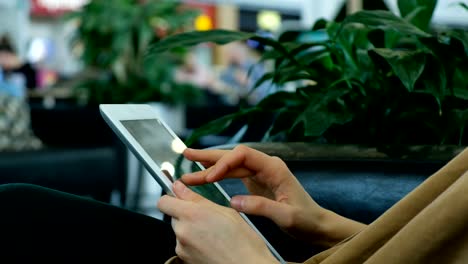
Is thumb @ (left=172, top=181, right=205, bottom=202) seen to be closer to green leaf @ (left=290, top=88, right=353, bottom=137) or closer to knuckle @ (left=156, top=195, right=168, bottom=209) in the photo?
knuckle @ (left=156, top=195, right=168, bottom=209)

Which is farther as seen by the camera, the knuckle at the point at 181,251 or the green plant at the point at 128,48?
the green plant at the point at 128,48

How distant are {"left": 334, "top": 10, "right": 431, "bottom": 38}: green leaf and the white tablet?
408mm

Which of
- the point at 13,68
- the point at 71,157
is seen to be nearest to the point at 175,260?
the point at 71,157

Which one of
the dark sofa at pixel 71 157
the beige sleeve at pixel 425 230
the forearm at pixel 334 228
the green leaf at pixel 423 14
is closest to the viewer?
the beige sleeve at pixel 425 230

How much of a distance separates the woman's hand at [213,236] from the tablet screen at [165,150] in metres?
0.08

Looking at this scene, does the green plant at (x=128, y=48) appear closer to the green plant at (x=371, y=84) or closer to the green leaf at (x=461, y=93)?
the green plant at (x=371, y=84)

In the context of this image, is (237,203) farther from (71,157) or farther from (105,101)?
(105,101)

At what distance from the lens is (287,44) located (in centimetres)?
146

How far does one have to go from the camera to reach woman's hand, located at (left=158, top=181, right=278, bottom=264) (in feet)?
2.67

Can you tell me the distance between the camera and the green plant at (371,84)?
1.29 m

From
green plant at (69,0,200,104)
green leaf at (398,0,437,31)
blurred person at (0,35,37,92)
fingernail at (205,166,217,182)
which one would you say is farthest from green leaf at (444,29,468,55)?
blurred person at (0,35,37,92)

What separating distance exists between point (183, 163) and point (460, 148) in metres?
Result: 0.47

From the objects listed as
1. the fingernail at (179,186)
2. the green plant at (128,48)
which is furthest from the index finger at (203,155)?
the green plant at (128,48)

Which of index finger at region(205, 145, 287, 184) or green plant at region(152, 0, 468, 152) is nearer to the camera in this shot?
index finger at region(205, 145, 287, 184)
